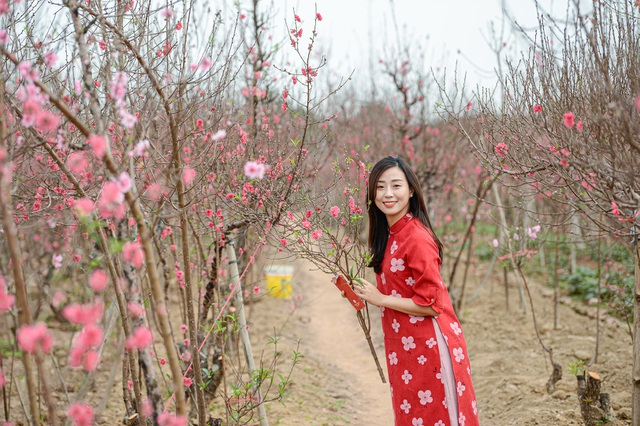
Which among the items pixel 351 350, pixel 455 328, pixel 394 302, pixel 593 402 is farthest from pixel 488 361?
pixel 394 302

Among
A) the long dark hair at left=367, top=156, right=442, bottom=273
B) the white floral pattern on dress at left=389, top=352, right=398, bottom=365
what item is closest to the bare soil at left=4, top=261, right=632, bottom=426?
the long dark hair at left=367, top=156, right=442, bottom=273

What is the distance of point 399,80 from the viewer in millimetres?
8195

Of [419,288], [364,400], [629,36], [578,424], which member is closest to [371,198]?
[419,288]

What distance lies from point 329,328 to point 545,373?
3653 mm

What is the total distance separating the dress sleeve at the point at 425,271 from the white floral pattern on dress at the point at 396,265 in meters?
0.06

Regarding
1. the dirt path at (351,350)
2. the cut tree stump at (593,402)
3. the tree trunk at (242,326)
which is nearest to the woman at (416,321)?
the tree trunk at (242,326)

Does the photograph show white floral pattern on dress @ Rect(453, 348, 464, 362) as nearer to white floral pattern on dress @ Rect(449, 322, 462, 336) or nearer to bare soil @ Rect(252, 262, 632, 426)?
white floral pattern on dress @ Rect(449, 322, 462, 336)

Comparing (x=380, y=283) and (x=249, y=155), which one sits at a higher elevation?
(x=249, y=155)

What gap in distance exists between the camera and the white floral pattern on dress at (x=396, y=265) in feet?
9.48

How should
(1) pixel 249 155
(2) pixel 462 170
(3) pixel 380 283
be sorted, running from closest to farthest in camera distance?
(3) pixel 380 283, (1) pixel 249 155, (2) pixel 462 170

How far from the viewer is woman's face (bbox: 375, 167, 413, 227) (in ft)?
9.82

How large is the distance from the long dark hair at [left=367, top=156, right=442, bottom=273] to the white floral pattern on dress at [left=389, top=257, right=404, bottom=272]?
148mm

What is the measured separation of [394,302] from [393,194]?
1.93 ft

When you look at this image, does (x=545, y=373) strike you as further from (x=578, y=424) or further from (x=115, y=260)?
(x=115, y=260)
